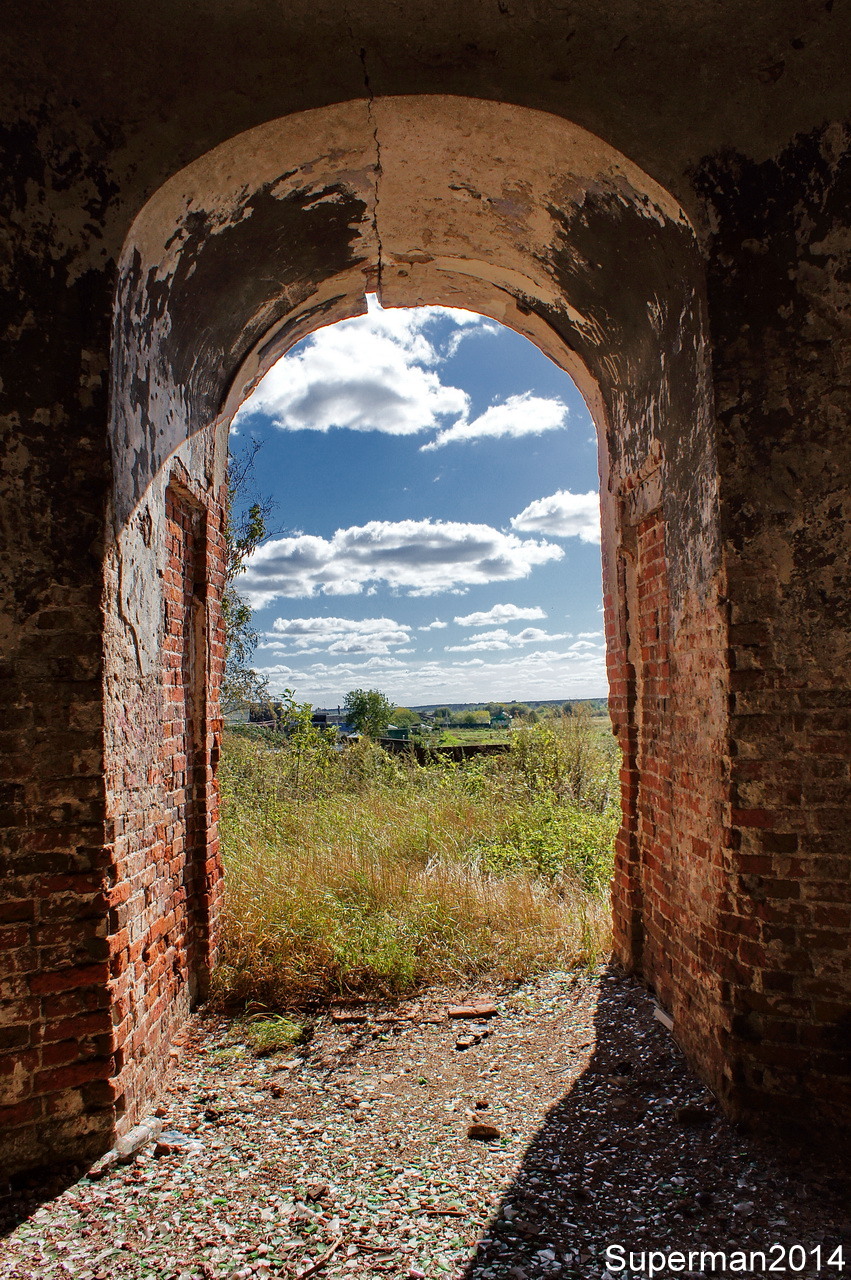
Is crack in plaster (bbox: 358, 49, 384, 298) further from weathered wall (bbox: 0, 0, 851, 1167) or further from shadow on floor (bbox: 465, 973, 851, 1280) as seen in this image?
shadow on floor (bbox: 465, 973, 851, 1280)

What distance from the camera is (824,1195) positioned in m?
2.52

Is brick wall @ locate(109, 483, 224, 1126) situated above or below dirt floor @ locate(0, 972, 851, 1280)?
above

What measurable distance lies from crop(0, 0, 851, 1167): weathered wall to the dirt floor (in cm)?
26

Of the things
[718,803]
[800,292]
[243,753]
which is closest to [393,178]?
[800,292]

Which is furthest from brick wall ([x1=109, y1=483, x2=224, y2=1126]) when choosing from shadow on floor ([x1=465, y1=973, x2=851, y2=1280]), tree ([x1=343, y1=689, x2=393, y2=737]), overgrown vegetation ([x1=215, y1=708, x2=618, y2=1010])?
tree ([x1=343, y1=689, x2=393, y2=737])

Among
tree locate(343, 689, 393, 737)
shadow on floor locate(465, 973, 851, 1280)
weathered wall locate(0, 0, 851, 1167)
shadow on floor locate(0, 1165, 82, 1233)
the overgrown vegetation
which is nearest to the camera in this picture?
shadow on floor locate(465, 973, 851, 1280)

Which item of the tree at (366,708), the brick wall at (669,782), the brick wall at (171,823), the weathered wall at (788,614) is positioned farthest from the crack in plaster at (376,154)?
the tree at (366,708)

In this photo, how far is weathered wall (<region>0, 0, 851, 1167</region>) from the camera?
279cm

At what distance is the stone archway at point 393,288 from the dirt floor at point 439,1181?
0.31 metres

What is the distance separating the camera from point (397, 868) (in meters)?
5.69

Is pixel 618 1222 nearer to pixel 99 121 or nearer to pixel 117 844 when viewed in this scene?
pixel 117 844

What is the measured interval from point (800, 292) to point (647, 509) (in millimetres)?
1359

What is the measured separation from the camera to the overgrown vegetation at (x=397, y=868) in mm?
4551

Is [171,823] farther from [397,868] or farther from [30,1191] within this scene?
[397,868]
